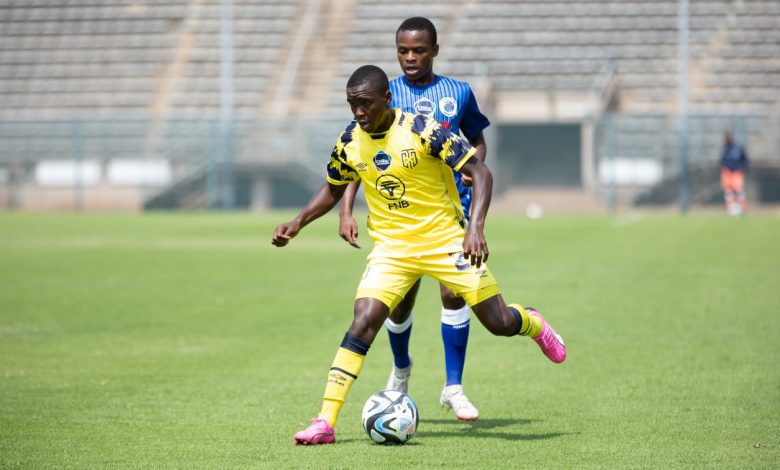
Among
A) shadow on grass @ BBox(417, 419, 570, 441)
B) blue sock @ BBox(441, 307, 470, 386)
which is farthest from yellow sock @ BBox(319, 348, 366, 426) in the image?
blue sock @ BBox(441, 307, 470, 386)

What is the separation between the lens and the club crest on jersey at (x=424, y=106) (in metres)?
6.85

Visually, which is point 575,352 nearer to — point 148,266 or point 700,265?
point 700,265

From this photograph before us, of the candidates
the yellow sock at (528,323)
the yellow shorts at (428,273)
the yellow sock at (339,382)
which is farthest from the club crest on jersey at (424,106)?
the yellow sock at (339,382)

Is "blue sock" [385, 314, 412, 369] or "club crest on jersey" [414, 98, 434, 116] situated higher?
"club crest on jersey" [414, 98, 434, 116]

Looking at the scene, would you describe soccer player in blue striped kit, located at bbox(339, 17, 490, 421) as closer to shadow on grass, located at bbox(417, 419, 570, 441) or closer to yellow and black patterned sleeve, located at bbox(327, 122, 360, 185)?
shadow on grass, located at bbox(417, 419, 570, 441)

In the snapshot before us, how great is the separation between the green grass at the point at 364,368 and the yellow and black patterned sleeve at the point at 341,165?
1.39m

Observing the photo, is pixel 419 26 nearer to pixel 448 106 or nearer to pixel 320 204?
pixel 448 106

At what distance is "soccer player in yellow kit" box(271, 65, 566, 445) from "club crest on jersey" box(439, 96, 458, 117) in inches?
23.6

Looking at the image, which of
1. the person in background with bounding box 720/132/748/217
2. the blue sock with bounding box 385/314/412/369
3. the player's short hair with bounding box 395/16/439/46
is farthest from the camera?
the person in background with bounding box 720/132/748/217

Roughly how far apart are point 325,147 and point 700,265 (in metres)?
21.6

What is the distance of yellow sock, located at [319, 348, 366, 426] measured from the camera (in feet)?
19.8

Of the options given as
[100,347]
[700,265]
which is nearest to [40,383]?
[100,347]

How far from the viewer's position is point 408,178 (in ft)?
20.5

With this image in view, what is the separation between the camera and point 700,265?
17141 millimetres
